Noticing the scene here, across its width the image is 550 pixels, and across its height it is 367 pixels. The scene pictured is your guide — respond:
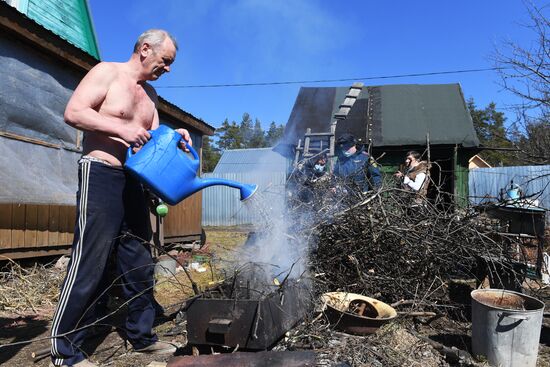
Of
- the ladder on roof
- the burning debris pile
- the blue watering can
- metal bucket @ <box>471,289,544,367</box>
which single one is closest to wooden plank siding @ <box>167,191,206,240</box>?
the ladder on roof

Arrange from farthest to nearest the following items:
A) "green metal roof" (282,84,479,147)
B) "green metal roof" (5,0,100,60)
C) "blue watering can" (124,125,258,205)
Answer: "green metal roof" (282,84,479,147), "green metal roof" (5,0,100,60), "blue watering can" (124,125,258,205)

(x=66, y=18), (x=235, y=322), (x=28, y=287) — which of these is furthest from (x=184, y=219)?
(x=235, y=322)

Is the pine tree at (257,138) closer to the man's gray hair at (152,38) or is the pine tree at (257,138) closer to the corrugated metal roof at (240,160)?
the corrugated metal roof at (240,160)

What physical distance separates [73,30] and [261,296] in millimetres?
7662

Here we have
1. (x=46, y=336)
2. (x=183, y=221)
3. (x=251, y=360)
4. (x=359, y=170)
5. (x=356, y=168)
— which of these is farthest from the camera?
(x=183, y=221)

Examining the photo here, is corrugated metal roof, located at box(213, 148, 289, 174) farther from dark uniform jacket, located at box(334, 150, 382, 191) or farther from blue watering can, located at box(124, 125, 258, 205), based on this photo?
blue watering can, located at box(124, 125, 258, 205)

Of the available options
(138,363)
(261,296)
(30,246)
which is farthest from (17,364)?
(30,246)

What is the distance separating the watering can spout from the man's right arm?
1.56 feet

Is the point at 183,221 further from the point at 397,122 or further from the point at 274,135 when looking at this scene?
the point at 274,135

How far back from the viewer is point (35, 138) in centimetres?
494

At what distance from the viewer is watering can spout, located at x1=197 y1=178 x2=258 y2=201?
8.53 ft

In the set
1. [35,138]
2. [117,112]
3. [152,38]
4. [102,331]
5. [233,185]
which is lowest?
[102,331]

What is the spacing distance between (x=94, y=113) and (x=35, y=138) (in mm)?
3308

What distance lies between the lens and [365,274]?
3973mm
